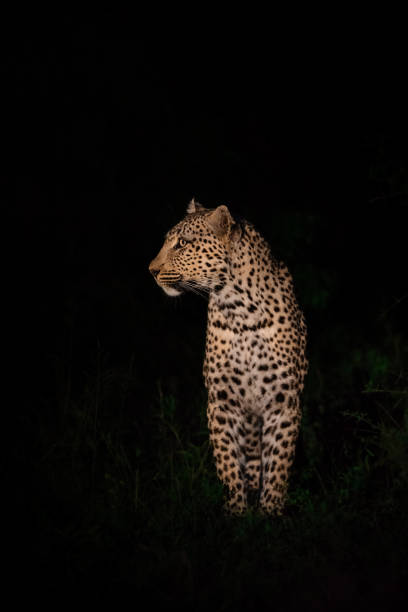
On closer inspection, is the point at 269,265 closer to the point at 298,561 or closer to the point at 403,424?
the point at 403,424

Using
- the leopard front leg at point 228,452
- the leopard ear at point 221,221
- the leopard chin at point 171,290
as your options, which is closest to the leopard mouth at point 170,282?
the leopard chin at point 171,290

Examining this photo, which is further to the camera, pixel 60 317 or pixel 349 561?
pixel 60 317

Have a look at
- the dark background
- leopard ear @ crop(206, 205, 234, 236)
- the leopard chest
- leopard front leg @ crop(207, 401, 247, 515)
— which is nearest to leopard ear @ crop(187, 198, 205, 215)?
leopard ear @ crop(206, 205, 234, 236)

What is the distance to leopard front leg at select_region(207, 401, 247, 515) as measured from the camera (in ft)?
15.9

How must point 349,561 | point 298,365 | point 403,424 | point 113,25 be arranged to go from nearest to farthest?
point 349,561, point 298,365, point 403,424, point 113,25

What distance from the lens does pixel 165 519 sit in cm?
416

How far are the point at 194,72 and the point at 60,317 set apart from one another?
2.80m

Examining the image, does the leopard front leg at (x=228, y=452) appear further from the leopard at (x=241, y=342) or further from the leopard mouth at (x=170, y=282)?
the leopard mouth at (x=170, y=282)

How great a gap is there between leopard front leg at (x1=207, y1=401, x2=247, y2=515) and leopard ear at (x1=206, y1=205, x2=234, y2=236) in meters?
1.08

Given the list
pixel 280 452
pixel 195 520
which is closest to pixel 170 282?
pixel 280 452

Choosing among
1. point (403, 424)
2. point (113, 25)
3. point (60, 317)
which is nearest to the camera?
point (403, 424)

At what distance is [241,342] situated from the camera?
4867mm

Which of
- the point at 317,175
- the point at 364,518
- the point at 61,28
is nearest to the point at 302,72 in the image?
the point at 317,175

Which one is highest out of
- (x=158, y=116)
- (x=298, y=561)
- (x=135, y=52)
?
(x=135, y=52)
